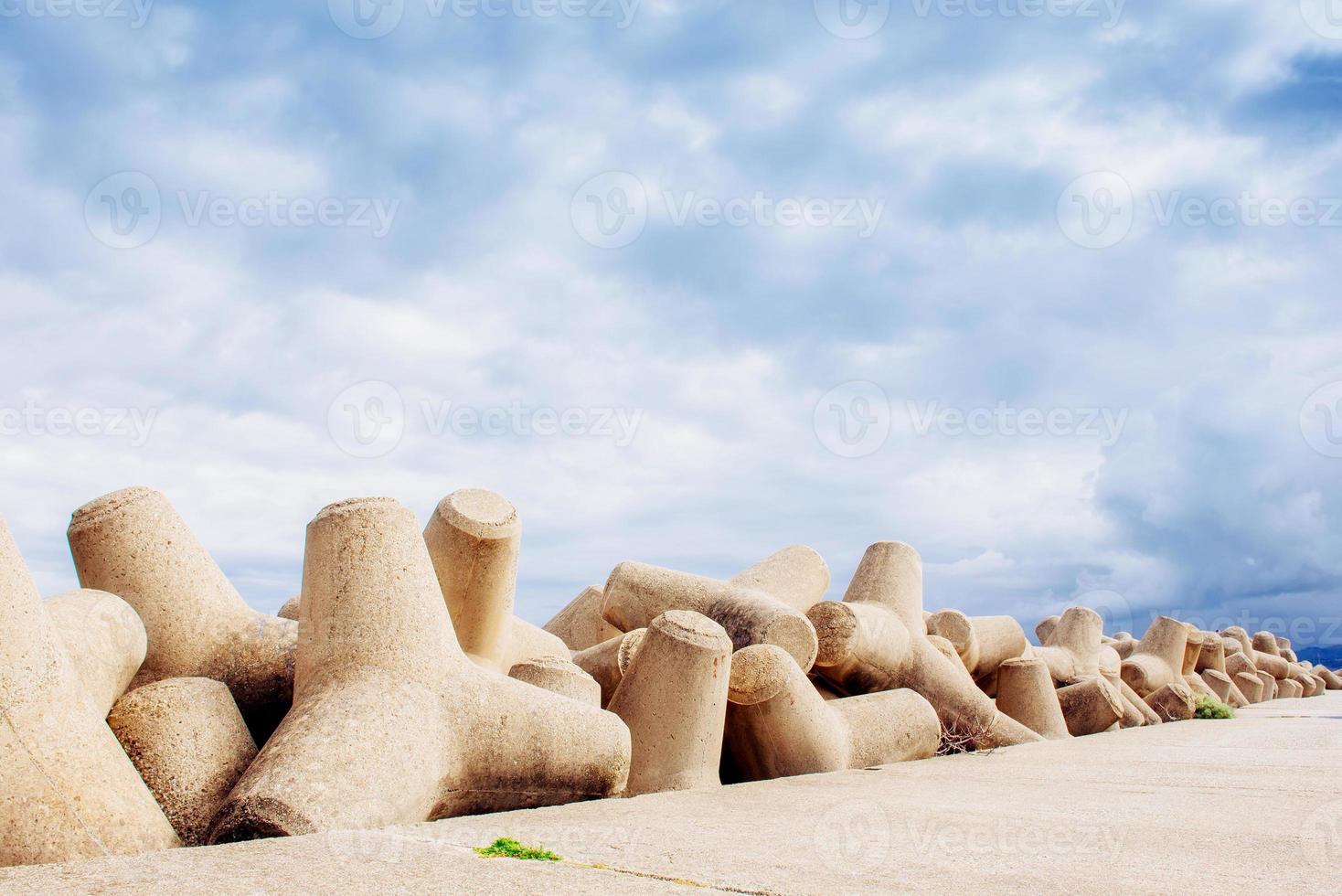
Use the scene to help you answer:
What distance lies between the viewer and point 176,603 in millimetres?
4559

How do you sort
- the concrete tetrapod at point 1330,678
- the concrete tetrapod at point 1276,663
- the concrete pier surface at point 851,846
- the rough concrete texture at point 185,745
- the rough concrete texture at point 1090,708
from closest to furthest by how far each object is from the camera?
the concrete pier surface at point 851,846 < the rough concrete texture at point 185,745 < the rough concrete texture at point 1090,708 < the concrete tetrapod at point 1276,663 < the concrete tetrapod at point 1330,678

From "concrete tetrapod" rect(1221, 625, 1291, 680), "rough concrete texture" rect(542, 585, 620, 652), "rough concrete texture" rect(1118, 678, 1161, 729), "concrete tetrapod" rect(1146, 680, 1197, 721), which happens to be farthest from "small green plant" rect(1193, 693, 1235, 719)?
"rough concrete texture" rect(542, 585, 620, 652)

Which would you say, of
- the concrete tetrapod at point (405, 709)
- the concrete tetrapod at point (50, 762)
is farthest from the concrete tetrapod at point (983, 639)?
the concrete tetrapod at point (50, 762)

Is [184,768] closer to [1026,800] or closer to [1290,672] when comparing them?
[1026,800]

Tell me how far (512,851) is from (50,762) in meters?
1.40

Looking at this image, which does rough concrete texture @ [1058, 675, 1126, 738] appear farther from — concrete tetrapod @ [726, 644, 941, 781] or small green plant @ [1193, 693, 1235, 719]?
concrete tetrapod @ [726, 644, 941, 781]

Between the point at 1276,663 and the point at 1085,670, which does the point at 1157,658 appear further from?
the point at 1276,663

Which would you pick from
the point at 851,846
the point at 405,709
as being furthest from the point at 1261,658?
the point at 405,709

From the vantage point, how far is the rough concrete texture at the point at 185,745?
3742 mm

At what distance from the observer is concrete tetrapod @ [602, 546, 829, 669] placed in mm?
6383

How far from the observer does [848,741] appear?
240 inches

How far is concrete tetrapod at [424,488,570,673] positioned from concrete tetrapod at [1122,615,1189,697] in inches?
360

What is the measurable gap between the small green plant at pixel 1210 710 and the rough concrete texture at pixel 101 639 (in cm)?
1104

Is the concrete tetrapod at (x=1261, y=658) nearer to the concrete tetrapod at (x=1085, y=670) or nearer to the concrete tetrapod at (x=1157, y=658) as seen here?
the concrete tetrapod at (x=1157, y=658)
